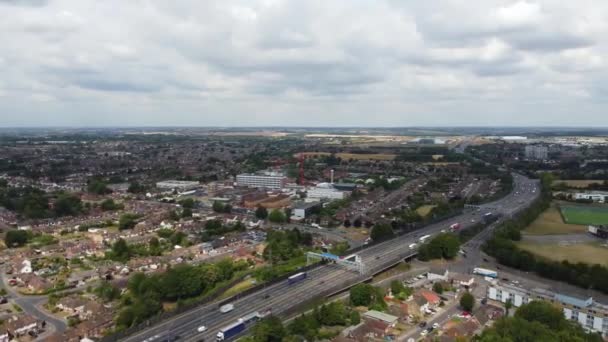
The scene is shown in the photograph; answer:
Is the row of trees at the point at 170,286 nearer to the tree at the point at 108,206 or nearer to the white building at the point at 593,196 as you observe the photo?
the tree at the point at 108,206

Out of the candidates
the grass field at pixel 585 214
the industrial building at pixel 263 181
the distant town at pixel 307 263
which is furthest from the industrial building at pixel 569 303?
the industrial building at pixel 263 181

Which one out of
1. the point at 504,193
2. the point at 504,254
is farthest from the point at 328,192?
the point at 504,254

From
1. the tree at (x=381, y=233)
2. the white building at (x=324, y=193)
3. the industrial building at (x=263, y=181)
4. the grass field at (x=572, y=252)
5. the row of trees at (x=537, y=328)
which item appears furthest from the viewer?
the industrial building at (x=263, y=181)

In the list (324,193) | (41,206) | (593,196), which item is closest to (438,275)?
(324,193)

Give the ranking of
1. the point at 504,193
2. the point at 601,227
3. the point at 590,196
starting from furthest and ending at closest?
the point at 504,193, the point at 590,196, the point at 601,227

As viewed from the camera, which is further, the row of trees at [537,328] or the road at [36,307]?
the road at [36,307]

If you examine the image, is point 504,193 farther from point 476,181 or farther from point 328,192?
point 328,192
